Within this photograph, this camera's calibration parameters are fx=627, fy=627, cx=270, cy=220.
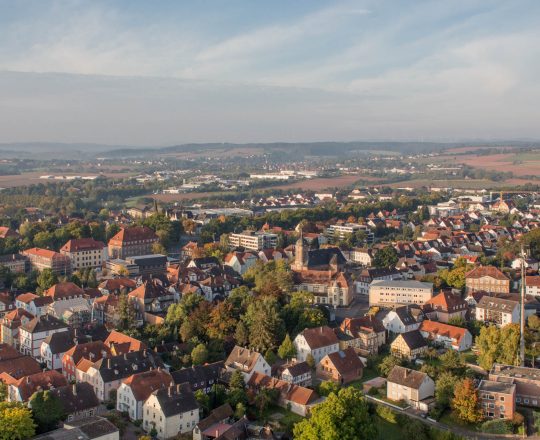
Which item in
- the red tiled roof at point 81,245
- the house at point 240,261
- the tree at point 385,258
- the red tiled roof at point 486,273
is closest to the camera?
the red tiled roof at point 486,273

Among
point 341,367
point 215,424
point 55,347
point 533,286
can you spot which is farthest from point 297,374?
point 533,286

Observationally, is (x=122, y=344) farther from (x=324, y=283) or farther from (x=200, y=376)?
(x=324, y=283)

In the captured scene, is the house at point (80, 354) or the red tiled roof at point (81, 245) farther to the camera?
the red tiled roof at point (81, 245)

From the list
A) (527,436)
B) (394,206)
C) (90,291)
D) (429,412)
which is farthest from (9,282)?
(394,206)

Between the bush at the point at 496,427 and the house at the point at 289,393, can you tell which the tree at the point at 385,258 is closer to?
the house at the point at 289,393

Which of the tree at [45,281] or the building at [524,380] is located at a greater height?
the tree at [45,281]

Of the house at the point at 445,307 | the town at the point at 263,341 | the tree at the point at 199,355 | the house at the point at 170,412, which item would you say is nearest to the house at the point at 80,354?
the town at the point at 263,341

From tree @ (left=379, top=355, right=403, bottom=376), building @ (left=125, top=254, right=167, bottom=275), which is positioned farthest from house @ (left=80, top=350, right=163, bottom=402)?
building @ (left=125, top=254, right=167, bottom=275)
